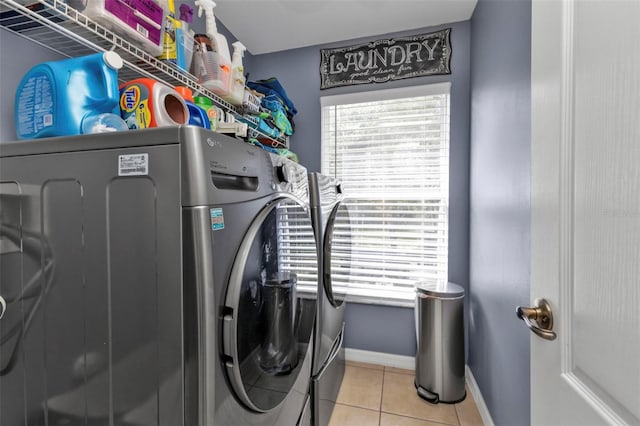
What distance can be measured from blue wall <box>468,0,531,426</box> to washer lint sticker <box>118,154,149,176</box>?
143 cm

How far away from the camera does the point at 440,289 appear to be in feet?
6.40

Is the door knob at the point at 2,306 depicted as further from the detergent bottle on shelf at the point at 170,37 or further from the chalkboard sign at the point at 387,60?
the chalkboard sign at the point at 387,60

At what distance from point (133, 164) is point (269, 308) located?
57cm

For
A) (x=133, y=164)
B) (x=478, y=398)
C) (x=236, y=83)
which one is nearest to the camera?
(x=133, y=164)

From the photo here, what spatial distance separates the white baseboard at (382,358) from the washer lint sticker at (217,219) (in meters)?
2.17

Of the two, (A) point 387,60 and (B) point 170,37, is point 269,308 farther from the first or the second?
(A) point 387,60

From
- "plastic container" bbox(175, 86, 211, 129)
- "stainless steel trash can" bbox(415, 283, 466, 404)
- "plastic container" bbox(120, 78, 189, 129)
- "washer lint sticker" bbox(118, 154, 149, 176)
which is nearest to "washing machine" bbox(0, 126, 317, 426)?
"washer lint sticker" bbox(118, 154, 149, 176)

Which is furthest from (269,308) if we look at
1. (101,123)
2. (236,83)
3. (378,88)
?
(378,88)

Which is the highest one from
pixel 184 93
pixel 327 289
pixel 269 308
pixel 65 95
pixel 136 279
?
pixel 184 93

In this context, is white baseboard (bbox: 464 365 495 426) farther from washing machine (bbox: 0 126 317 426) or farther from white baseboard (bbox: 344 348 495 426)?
washing machine (bbox: 0 126 317 426)

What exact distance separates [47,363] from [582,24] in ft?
4.97

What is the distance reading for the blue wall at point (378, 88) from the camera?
2217 millimetres

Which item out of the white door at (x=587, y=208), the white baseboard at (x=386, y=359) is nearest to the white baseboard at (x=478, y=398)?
the white baseboard at (x=386, y=359)

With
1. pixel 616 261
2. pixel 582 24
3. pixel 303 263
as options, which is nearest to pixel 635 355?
pixel 616 261
